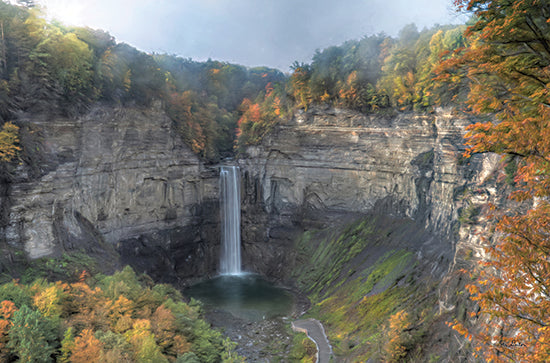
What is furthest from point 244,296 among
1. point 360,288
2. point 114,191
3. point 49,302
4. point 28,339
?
point 28,339

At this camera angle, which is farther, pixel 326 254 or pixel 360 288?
pixel 326 254

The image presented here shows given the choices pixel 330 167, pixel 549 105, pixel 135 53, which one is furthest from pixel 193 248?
pixel 549 105

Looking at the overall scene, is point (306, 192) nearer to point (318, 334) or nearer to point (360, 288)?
point (360, 288)

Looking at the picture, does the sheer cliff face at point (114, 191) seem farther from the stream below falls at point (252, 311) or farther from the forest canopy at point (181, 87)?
the stream below falls at point (252, 311)

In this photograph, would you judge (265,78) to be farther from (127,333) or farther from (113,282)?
(127,333)

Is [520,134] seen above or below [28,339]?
above

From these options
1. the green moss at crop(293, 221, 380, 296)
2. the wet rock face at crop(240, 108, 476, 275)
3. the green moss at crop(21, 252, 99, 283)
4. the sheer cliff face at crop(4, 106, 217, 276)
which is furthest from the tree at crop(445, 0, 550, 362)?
the sheer cliff face at crop(4, 106, 217, 276)

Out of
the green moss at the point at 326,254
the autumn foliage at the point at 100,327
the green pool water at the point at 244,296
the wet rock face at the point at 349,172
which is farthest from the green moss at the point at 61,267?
the wet rock face at the point at 349,172
